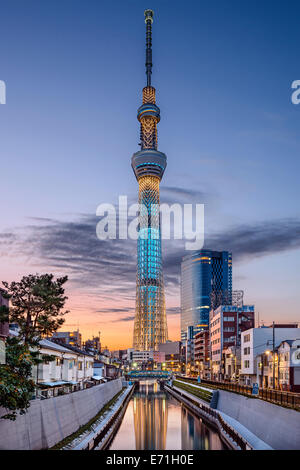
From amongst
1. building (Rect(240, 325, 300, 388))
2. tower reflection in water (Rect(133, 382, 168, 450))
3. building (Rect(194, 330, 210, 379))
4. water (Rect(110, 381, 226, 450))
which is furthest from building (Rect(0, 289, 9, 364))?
building (Rect(194, 330, 210, 379))

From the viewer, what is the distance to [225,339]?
361ft

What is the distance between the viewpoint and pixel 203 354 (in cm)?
15488

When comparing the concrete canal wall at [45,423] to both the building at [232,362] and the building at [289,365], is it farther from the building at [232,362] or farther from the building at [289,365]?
the building at [232,362]

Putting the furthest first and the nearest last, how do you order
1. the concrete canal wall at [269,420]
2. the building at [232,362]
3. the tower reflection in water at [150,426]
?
the building at [232,362]
the tower reflection in water at [150,426]
the concrete canal wall at [269,420]

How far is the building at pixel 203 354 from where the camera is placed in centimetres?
14431

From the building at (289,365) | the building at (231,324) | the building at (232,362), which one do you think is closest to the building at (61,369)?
the building at (289,365)

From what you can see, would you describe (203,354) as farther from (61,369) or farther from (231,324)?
(61,369)

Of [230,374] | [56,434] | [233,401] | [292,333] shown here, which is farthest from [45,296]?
[230,374]

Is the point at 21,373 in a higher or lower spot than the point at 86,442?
higher

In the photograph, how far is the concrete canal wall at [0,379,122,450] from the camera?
73.6ft

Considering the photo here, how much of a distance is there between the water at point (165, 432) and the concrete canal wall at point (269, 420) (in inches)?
119

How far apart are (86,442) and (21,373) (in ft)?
28.7
